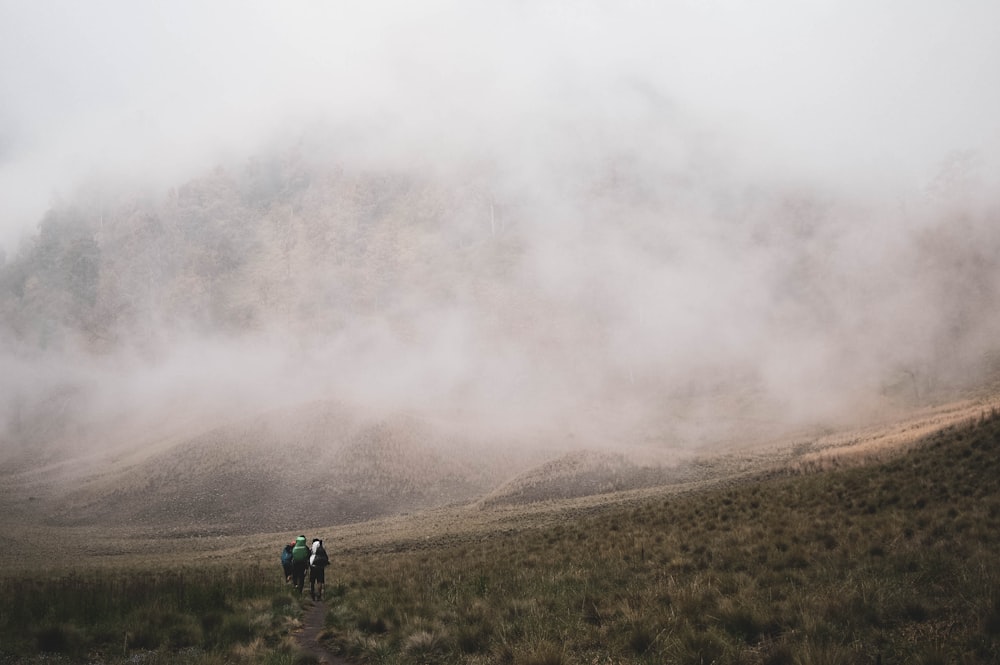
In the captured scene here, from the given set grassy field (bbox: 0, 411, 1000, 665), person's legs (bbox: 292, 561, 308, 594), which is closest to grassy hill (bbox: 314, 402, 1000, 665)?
grassy field (bbox: 0, 411, 1000, 665)

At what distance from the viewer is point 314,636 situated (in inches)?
458

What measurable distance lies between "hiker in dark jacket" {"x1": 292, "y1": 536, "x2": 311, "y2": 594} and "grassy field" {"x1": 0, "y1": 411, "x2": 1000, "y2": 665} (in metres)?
1.04

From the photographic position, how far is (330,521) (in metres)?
60.8

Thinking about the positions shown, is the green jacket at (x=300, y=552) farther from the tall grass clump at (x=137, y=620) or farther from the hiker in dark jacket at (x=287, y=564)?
the tall grass clump at (x=137, y=620)

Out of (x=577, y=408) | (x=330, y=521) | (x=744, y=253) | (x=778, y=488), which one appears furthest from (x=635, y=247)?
(x=778, y=488)

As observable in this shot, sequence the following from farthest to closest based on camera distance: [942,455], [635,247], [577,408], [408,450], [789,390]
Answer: [635,247]
[577,408]
[789,390]
[408,450]
[942,455]

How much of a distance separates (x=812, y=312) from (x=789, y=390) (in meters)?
38.7

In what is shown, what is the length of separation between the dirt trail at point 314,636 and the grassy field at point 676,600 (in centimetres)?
31

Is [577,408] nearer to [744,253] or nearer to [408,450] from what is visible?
[408,450]

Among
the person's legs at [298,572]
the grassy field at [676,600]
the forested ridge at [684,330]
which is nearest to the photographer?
the grassy field at [676,600]

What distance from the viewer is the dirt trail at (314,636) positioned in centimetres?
966

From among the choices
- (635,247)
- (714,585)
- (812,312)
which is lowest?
(714,585)

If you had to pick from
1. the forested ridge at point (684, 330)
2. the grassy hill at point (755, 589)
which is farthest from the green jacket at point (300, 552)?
the forested ridge at point (684, 330)

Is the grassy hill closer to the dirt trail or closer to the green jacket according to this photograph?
the dirt trail
